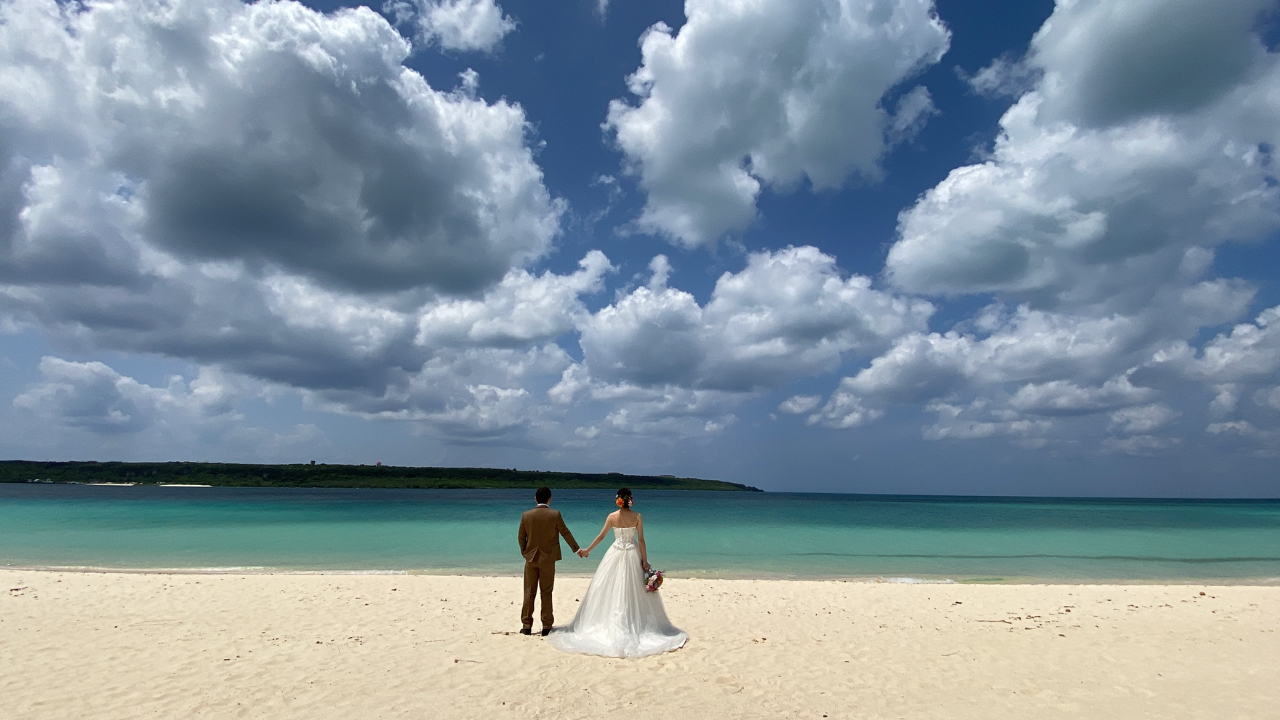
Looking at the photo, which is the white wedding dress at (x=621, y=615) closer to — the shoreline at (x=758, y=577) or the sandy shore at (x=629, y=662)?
the sandy shore at (x=629, y=662)

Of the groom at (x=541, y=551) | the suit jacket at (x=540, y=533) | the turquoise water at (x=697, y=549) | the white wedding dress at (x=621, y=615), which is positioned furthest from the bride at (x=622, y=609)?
the turquoise water at (x=697, y=549)

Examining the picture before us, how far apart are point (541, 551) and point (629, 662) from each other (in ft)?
7.18

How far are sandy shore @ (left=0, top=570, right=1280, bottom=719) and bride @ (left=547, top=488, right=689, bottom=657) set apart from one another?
378 mm

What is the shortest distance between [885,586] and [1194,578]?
1258 centimetres

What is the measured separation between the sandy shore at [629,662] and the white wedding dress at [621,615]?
37 centimetres

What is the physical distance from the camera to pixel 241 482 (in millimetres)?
135375

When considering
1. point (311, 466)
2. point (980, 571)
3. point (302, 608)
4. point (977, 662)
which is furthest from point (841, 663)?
point (311, 466)

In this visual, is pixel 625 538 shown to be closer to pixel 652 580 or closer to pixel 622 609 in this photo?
pixel 652 580

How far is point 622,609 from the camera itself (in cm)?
920

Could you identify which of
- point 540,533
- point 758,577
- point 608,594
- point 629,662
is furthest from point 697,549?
point 629,662

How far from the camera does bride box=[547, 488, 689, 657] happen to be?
8.98 metres

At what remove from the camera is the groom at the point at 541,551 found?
962cm

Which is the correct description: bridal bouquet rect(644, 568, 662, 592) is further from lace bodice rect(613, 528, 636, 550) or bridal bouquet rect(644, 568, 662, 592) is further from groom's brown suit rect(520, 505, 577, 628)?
groom's brown suit rect(520, 505, 577, 628)

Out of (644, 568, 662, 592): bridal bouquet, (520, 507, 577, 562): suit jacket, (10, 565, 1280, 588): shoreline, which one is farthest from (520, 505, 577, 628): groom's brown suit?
(10, 565, 1280, 588): shoreline
